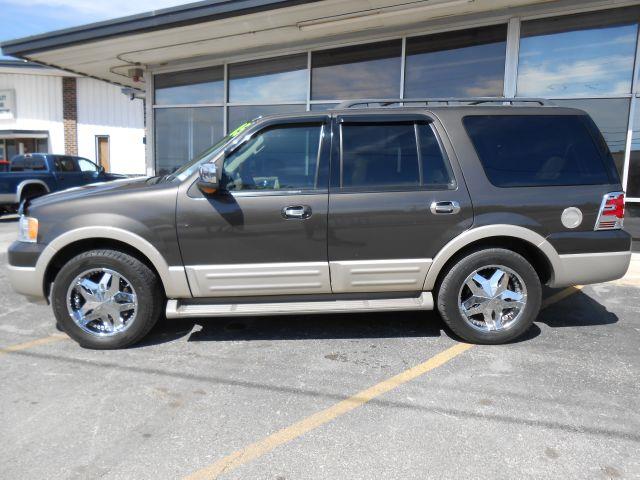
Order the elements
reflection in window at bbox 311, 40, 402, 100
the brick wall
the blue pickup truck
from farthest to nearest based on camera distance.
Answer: the brick wall < the blue pickup truck < reflection in window at bbox 311, 40, 402, 100

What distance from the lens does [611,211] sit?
3.87 meters

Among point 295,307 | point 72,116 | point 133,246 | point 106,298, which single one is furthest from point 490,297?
point 72,116

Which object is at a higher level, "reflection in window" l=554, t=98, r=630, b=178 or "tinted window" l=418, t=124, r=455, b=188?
"reflection in window" l=554, t=98, r=630, b=178

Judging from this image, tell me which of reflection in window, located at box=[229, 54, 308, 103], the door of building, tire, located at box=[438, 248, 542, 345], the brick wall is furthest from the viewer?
the door of building

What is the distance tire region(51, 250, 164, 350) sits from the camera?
3717mm

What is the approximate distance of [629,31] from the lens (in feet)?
24.6

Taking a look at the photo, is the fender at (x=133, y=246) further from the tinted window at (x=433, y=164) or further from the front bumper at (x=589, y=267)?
the front bumper at (x=589, y=267)

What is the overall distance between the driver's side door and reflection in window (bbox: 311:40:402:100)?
5.58 metres

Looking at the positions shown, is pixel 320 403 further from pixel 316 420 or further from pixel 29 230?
pixel 29 230

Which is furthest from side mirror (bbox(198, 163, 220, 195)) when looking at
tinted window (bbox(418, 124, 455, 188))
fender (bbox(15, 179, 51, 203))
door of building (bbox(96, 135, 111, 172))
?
door of building (bbox(96, 135, 111, 172))

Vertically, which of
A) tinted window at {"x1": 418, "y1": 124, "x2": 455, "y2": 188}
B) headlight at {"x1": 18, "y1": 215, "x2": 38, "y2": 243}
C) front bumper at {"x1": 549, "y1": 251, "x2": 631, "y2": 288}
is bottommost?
front bumper at {"x1": 549, "y1": 251, "x2": 631, "y2": 288}

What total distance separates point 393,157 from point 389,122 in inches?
11.8

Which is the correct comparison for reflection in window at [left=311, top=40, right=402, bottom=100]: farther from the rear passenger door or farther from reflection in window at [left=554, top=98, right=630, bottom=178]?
the rear passenger door

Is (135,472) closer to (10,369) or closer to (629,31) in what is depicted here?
(10,369)
